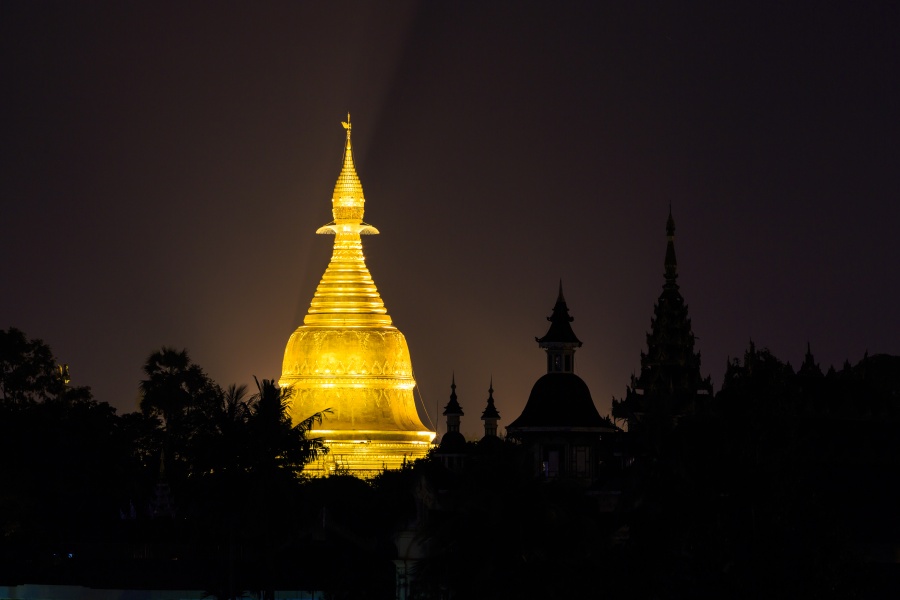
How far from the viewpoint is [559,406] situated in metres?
91.4

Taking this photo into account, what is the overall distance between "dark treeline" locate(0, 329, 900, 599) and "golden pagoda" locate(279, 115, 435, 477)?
436cm

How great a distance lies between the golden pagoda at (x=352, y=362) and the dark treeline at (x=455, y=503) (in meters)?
4.36

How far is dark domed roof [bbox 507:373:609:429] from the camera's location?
298 feet

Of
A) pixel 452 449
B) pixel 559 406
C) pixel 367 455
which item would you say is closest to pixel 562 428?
pixel 559 406

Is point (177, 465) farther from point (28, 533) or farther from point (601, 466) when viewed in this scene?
point (601, 466)

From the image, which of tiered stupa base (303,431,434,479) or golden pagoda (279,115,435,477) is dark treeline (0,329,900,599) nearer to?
golden pagoda (279,115,435,477)

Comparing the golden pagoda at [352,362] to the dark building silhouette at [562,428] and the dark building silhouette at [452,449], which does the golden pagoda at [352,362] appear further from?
the dark building silhouette at [562,428]

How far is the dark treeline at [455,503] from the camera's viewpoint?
71.5 m

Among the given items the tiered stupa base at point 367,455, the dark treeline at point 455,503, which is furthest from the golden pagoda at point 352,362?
the dark treeline at point 455,503

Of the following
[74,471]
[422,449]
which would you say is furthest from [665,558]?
[422,449]

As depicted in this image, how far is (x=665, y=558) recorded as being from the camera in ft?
237

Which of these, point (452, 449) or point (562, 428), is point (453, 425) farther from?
point (562, 428)

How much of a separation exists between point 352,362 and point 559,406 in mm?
48362

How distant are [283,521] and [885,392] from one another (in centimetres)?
3394
